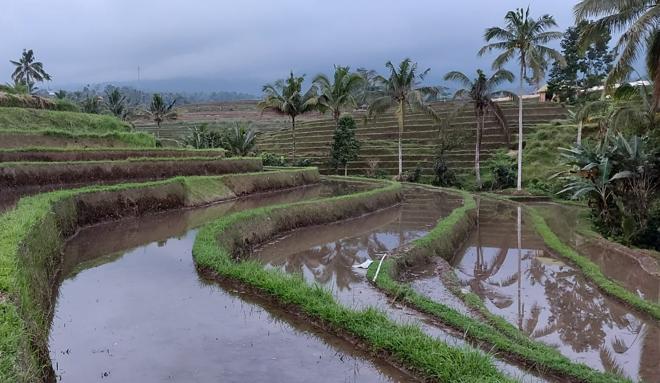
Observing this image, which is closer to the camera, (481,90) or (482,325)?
(482,325)

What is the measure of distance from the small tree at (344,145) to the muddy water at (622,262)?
15307 millimetres

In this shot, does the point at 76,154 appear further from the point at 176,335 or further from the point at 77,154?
the point at 176,335

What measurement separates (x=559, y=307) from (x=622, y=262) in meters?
4.20

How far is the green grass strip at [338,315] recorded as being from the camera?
187 inches

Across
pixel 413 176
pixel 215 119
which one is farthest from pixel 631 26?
pixel 215 119

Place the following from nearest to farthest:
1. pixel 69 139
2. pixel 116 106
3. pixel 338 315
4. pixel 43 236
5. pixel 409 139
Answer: pixel 338 315 < pixel 43 236 < pixel 69 139 < pixel 409 139 < pixel 116 106

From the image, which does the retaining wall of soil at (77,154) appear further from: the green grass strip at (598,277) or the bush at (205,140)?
the green grass strip at (598,277)

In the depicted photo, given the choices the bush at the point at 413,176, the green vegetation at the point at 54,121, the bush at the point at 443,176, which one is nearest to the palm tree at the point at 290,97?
the bush at the point at 413,176

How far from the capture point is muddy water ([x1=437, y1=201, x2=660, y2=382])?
6.49 m

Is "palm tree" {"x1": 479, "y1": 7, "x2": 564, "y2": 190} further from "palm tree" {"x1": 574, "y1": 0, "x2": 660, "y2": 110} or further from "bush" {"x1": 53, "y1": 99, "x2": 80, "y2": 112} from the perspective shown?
"bush" {"x1": 53, "y1": 99, "x2": 80, "y2": 112}

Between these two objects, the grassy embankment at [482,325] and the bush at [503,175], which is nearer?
the grassy embankment at [482,325]

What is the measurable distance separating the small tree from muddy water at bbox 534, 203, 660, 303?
15307mm

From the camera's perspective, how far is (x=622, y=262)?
37.6 ft

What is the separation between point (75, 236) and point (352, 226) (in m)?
7.10
